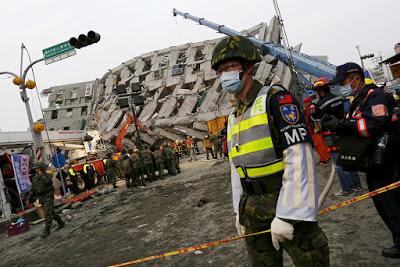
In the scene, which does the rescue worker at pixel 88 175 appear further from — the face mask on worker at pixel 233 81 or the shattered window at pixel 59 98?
the shattered window at pixel 59 98

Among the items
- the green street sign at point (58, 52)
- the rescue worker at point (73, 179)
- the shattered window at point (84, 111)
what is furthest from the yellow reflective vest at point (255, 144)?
the shattered window at point (84, 111)

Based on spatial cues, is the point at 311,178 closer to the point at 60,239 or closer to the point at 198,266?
the point at 198,266

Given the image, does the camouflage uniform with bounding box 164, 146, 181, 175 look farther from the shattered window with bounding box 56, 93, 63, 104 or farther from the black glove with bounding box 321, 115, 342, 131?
the shattered window with bounding box 56, 93, 63, 104

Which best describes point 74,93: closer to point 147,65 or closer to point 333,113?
point 147,65

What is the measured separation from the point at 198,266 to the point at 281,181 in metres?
2.65

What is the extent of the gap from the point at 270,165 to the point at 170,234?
14.5 feet

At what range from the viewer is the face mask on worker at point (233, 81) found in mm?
2037

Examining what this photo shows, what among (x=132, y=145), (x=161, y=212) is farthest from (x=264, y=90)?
(x=132, y=145)

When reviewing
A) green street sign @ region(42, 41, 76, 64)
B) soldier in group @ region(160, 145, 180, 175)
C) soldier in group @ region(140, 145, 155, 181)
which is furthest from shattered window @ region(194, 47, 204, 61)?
green street sign @ region(42, 41, 76, 64)

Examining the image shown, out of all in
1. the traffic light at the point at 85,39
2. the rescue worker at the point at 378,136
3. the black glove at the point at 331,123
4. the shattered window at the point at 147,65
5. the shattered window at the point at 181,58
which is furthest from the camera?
the shattered window at the point at 147,65

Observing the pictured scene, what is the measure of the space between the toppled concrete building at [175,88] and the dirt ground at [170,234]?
63.1 feet

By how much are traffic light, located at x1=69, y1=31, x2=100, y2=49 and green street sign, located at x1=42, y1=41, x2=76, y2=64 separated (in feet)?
1.33

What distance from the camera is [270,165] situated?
1.90 meters

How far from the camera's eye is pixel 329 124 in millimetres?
3197
